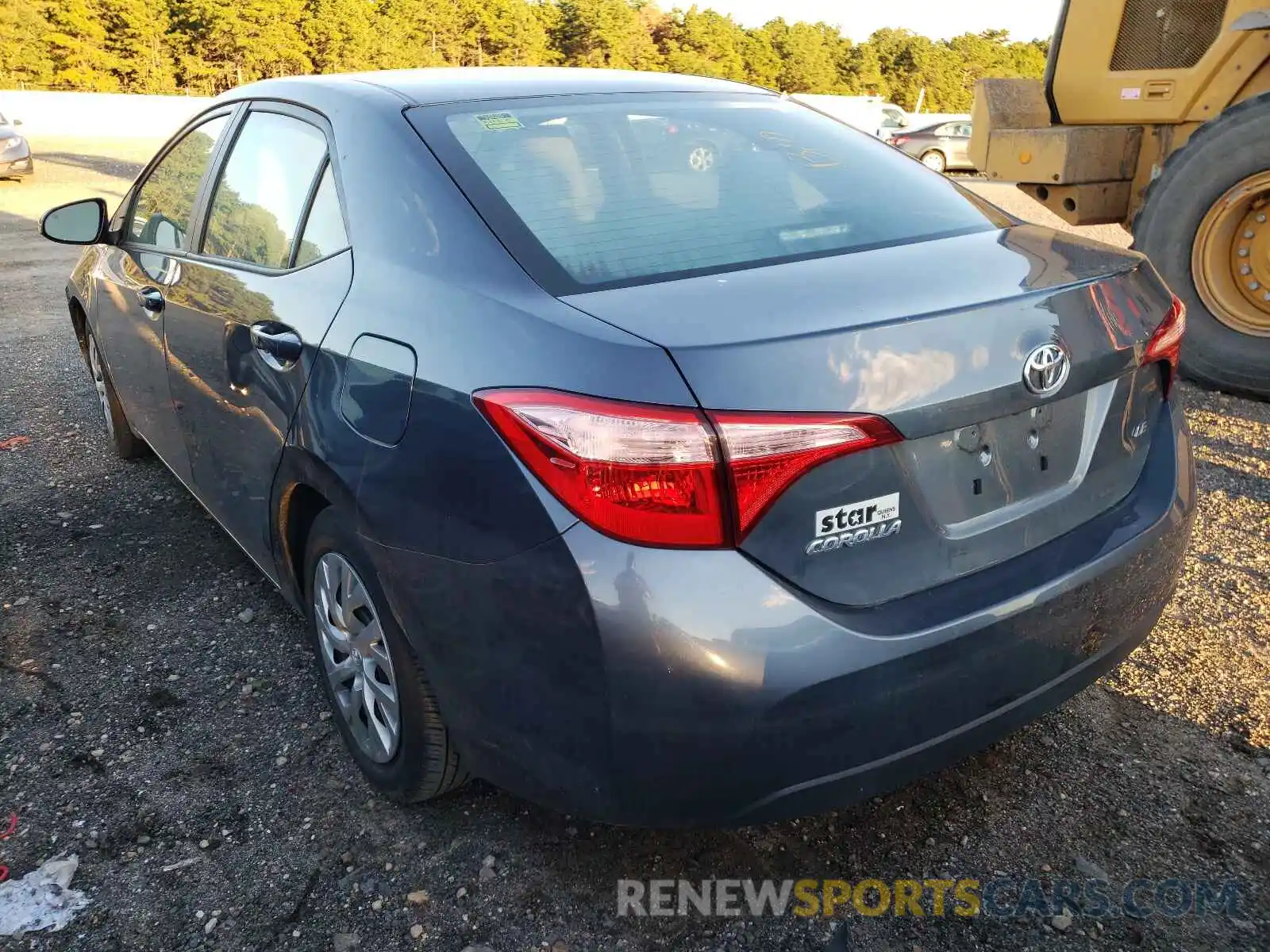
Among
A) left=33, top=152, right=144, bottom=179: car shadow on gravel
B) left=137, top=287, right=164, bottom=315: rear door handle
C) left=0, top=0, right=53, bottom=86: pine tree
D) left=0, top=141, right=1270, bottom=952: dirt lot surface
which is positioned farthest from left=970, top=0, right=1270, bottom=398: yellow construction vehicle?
left=0, top=0, right=53, bottom=86: pine tree

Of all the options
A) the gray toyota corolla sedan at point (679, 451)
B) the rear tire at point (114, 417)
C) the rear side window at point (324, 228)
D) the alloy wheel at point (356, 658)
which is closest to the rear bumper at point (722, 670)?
the gray toyota corolla sedan at point (679, 451)

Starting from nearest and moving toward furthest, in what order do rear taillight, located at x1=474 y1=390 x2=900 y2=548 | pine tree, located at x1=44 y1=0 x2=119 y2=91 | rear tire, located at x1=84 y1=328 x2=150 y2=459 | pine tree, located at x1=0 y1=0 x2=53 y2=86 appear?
rear taillight, located at x1=474 y1=390 x2=900 y2=548, rear tire, located at x1=84 y1=328 x2=150 y2=459, pine tree, located at x1=0 y1=0 x2=53 y2=86, pine tree, located at x1=44 y1=0 x2=119 y2=91

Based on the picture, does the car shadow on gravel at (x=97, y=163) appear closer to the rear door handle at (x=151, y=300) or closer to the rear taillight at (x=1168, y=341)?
the rear door handle at (x=151, y=300)

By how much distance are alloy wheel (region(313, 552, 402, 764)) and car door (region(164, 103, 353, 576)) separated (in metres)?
0.33

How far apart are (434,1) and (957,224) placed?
184ft

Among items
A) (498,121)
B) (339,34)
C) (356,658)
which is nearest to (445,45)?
(339,34)

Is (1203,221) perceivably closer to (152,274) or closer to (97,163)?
(152,274)

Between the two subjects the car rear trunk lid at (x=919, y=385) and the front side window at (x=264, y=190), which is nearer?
the car rear trunk lid at (x=919, y=385)

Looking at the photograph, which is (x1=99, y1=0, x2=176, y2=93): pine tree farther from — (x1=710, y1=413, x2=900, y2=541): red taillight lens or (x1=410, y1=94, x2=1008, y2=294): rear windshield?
(x1=710, y1=413, x2=900, y2=541): red taillight lens

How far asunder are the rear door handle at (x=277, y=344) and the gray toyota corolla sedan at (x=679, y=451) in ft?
0.04

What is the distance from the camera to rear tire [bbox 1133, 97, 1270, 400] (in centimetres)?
495

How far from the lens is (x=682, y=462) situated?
1664mm

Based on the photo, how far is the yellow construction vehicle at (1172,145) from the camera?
5031mm

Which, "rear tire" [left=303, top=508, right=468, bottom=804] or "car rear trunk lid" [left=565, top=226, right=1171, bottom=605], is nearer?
"car rear trunk lid" [left=565, top=226, right=1171, bottom=605]
